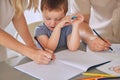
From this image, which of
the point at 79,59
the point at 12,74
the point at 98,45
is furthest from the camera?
the point at 98,45

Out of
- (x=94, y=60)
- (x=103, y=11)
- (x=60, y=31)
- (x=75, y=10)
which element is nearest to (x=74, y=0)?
(x=75, y=10)

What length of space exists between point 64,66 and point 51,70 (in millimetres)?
67

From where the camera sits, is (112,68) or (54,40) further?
(54,40)

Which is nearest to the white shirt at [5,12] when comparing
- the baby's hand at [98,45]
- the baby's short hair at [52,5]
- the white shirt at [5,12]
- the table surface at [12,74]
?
the white shirt at [5,12]

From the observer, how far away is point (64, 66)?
40.7 inches

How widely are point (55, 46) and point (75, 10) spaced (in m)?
0.42

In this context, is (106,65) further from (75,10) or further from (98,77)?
(75,10)

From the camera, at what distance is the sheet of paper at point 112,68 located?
99 cm

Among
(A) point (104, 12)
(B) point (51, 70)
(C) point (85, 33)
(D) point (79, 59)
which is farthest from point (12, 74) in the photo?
(A) point (104, 12)

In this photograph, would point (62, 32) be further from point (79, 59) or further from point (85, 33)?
point (79, 59)

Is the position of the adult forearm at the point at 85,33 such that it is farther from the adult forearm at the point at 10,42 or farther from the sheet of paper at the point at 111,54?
the adult forearm at the point at 10,42

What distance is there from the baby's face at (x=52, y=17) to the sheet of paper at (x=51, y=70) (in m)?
0.28

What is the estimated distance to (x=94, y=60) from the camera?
110cm

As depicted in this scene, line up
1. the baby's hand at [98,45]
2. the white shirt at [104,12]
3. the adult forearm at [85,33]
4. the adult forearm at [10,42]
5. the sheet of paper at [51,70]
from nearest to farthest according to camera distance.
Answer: the sheet of paper at [51,70], the adult forearm at [10,42], the baby's hand at [98,45], the adult forearm at [85,33], the white shirt at [104,12]
